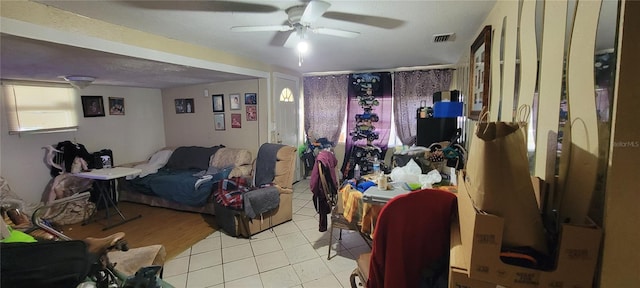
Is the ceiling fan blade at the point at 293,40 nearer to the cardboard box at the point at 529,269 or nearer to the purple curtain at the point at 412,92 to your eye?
the cardboard box at the point at 529,269

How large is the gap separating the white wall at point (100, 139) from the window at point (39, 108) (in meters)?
0.09

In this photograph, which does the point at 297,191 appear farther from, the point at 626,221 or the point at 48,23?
the point at 626,221

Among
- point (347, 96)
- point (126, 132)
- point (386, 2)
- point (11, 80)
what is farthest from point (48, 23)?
point (347, 96)

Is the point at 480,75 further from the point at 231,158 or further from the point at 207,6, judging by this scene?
the point at 231,158

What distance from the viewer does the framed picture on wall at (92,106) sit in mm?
4219

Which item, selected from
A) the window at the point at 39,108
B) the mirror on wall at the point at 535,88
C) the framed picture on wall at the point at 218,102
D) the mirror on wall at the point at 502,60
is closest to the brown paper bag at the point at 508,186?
the mirror on wall at the point at 535,88

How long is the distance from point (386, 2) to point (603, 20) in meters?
1.27

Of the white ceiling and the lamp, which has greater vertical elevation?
the white ceiling

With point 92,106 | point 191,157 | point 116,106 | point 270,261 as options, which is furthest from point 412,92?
point 92,106

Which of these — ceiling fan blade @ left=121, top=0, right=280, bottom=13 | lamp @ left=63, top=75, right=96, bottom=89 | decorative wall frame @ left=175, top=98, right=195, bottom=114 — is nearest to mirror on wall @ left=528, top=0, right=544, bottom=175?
ceiling fan blade @ left=121, top=0, right=280, bottom=13

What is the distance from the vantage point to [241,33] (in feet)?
8.32

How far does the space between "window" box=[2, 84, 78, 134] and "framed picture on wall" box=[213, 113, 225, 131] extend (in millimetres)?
A: 2028

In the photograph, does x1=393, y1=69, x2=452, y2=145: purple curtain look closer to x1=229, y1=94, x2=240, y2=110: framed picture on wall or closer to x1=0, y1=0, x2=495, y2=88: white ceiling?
x1=0, y1=0, x2=495, y2=88: white ceiling

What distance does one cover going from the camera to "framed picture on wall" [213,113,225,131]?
15.4ft
